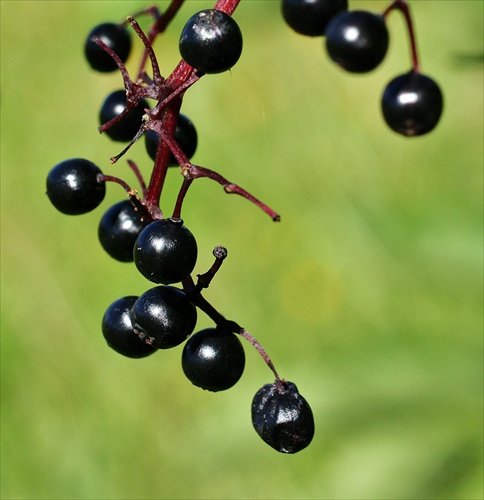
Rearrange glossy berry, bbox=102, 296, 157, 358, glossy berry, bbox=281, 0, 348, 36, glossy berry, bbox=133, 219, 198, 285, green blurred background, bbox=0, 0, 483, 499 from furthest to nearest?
green blurred background, bbox=0, 0, 483, 499 → glossy berry, bbox=281, 0, 348, 36 → glossy berry, bbox=102, 296, 157, 358 → glossy berry, bbox=133, 219, 198, 285

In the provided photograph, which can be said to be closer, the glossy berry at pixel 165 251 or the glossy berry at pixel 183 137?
the glossy berry at pixel 165 251

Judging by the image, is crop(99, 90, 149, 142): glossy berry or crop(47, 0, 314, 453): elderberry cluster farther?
crop(99, 90, 149, 142): glossy berry

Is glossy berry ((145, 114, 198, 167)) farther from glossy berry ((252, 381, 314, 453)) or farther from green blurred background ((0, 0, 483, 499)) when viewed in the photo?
green blurred background ((0, 0, 483, 499))

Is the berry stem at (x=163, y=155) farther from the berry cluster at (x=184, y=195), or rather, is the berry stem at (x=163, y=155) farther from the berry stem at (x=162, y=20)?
the berry stem at (x=162, y=20)

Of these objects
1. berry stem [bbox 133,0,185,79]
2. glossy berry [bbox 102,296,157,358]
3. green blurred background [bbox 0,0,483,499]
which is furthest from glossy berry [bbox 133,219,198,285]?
green blurred background [bbox 0,0,483,499]

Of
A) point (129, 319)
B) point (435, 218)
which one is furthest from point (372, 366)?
point (129, 319)

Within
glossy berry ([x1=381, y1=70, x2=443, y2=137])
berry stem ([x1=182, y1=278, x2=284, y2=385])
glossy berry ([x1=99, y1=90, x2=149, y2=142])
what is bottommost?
berry stem ([x1=182, y1=278, x2=284, y2=385])

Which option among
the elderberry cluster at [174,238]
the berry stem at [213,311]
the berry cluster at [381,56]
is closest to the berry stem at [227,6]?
the elderberry cluster at [174,238]
